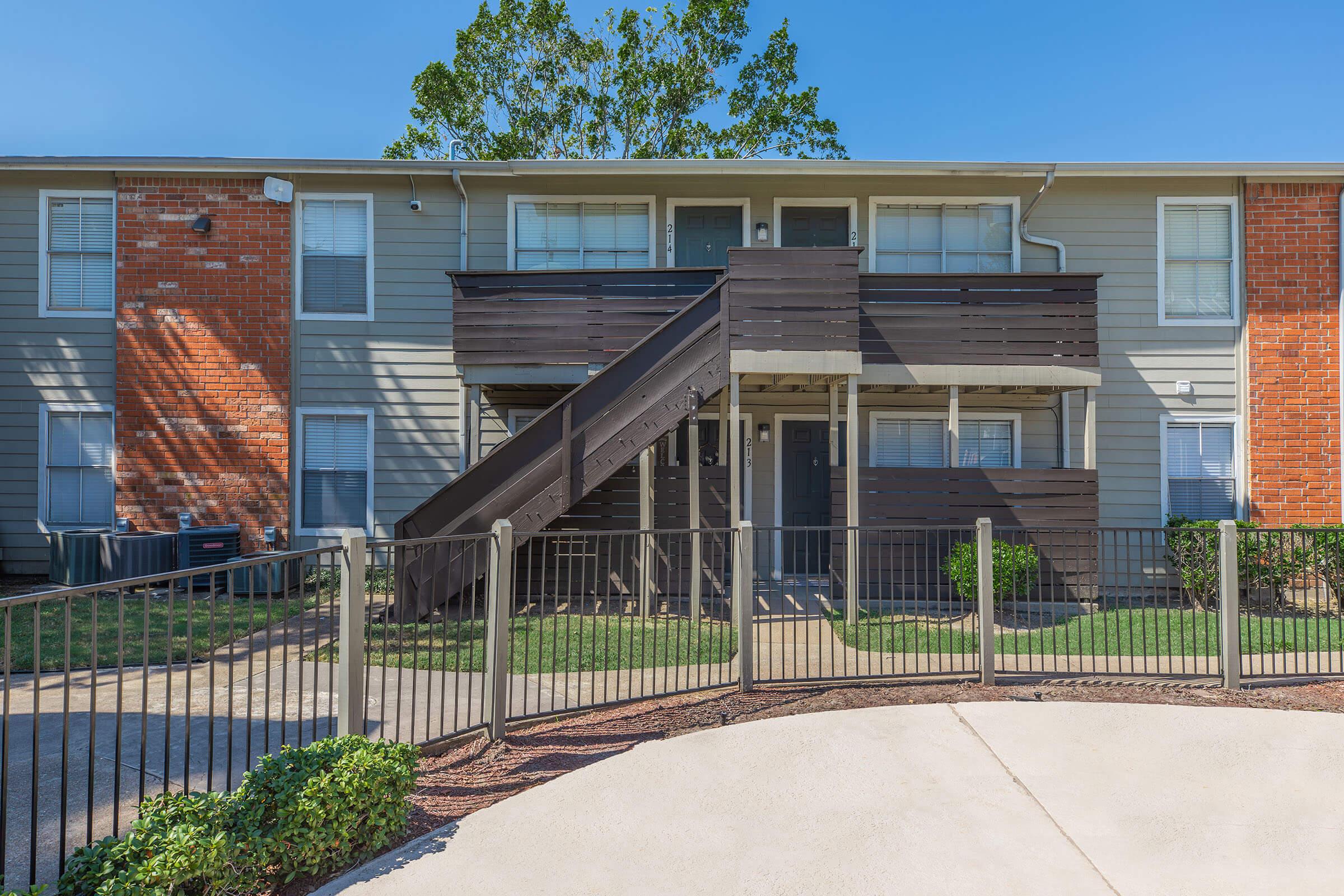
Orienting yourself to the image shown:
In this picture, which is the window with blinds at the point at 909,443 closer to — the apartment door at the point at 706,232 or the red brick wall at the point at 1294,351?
the apartment door at the point at 706,232

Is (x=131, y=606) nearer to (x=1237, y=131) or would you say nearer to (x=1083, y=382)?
(x=1083, y=382)

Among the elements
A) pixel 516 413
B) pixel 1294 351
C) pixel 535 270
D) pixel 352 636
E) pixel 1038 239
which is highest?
pixel 1038 239

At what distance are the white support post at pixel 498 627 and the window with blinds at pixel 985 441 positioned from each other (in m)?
8.58

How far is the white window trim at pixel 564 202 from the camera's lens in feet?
37.2

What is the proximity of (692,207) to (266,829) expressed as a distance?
1020 cm

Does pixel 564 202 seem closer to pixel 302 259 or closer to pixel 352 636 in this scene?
pixel 302 259

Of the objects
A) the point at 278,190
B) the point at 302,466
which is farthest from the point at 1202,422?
the point at 278,190

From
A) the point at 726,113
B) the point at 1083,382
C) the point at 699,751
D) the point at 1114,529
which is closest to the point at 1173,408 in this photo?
the point at 1083,382

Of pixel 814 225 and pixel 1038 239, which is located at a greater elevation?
pixel 814 225

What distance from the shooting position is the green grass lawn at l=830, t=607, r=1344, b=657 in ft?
22.0

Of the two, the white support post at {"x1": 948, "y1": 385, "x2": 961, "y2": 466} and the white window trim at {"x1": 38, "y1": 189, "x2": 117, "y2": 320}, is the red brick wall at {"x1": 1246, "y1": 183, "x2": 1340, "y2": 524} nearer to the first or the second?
the white support post at {"x1": 948, "y1": 385, "x2": 961, "y2": 466}

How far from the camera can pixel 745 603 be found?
19.2ft

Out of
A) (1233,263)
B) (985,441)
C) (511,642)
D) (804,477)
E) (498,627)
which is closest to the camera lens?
(498,627)

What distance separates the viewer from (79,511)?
11.2 meters
